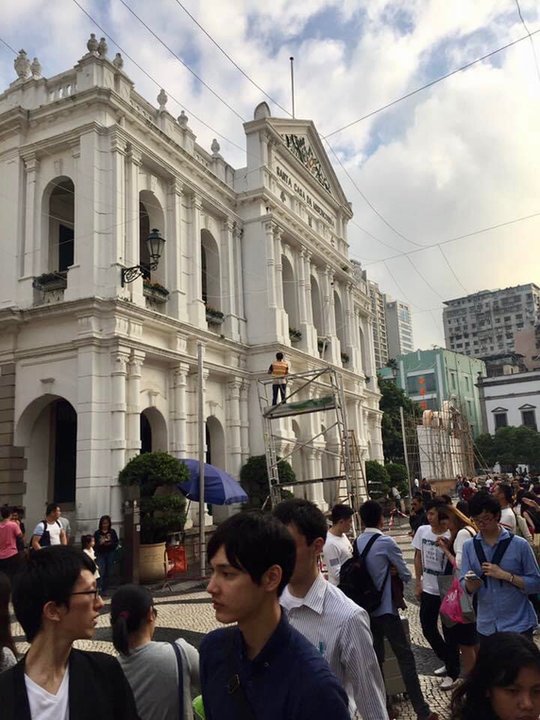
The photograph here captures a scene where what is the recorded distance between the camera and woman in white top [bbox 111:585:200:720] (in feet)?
9.37

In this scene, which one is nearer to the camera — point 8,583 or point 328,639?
point 328,639

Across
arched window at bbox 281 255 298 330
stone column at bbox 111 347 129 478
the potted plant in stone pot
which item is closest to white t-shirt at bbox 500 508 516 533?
the potted plant in stone pot

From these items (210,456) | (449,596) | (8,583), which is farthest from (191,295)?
(8,583)

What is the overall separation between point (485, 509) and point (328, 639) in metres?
2.07

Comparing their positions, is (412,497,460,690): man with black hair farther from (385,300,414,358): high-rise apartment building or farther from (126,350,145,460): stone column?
(385,300,414,358): high-rise apartment building

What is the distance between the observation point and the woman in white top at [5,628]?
3.07 meters

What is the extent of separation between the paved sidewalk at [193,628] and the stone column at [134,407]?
133 inches

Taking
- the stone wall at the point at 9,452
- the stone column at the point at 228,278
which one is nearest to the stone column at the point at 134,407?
the stone wall at the point at 9,452

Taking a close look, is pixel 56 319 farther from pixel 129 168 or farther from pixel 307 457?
pixel 307 457

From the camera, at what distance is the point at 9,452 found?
48.2 feet

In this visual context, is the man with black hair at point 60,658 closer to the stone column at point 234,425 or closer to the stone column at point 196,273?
the stone column at point 196,273

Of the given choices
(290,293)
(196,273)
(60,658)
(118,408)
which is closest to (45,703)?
(60,658)

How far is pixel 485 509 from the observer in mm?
4383

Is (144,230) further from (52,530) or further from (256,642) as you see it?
(256,642)
